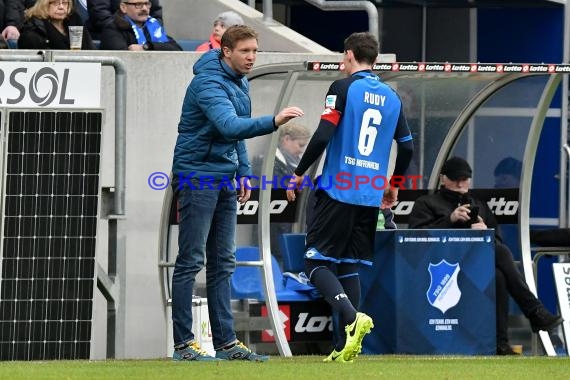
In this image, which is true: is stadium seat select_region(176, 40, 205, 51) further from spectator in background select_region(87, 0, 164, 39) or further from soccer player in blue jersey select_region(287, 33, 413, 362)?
soccer player in blue jersey select_region(287, 33, 413, 362)

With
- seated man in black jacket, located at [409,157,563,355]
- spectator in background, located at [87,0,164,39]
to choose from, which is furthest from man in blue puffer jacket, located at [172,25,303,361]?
spectator in background, located at [87,0,164,39]

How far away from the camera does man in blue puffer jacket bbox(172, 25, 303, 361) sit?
1066 cm

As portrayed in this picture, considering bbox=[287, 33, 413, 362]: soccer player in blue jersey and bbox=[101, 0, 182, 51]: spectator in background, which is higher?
bbox=[101, 0, 182, 51]: spectator in background

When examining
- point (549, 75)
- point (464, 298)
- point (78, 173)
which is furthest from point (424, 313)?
point (78, 173)

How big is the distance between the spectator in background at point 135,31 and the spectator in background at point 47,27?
2.18 feet

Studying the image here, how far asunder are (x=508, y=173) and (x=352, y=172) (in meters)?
3.91

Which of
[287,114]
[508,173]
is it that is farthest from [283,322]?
[287,114]

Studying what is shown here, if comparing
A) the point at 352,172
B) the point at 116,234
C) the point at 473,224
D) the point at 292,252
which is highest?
the point at 352,172

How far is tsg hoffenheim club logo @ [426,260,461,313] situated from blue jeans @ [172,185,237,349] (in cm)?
266

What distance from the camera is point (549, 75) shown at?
45.1 ft

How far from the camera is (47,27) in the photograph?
1479 cm

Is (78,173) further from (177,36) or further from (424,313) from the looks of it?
(177,36)

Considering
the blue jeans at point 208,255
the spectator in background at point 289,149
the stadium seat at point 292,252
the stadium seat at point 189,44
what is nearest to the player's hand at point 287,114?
the blue jeans at point 208,255

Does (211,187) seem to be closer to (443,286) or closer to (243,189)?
(243,189)
